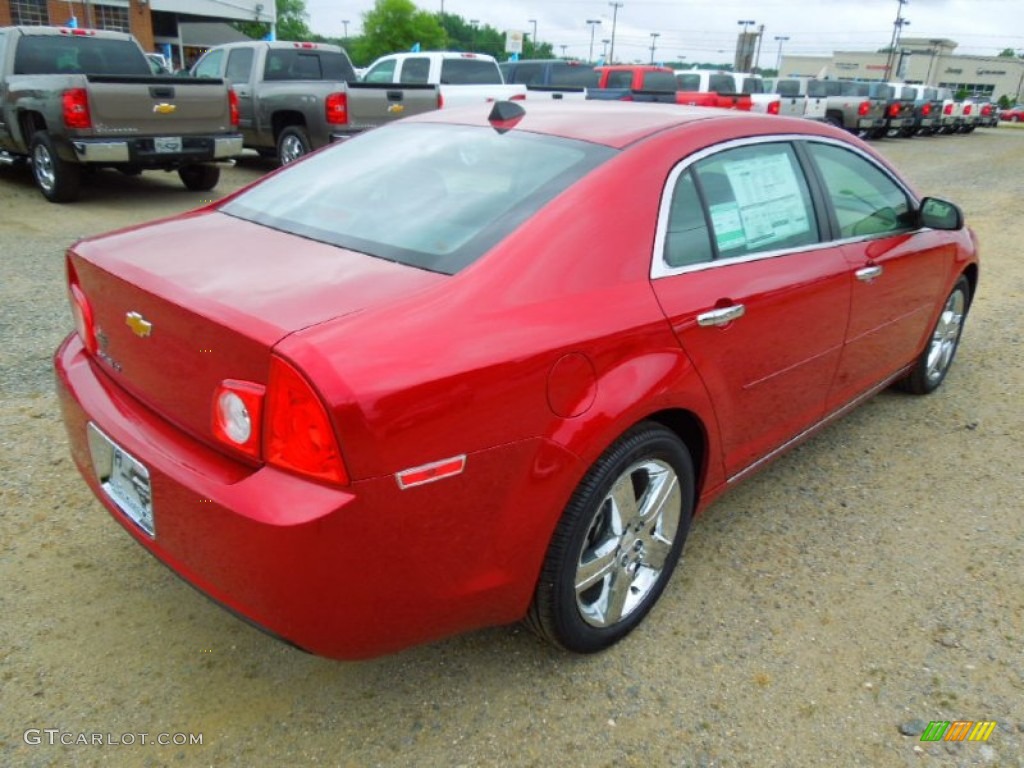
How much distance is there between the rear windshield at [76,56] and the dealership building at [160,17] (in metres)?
31.2

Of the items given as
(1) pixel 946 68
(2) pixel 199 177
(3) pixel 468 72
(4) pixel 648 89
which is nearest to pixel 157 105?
(2) pixel 199 177

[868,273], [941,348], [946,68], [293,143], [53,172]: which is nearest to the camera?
[868,273]

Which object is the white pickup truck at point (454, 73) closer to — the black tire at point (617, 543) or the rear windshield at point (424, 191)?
the rear windshield at point (424, 191)

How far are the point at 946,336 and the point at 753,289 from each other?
8.31 ft

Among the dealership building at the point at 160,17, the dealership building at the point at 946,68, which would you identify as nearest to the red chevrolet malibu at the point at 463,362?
the dealership building at the point at 160,17

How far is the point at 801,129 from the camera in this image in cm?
322

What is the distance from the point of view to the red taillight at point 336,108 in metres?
10.6

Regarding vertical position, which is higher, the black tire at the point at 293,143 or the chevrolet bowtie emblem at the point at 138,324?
the chevrolet bowtie emblem at the point at 138,324

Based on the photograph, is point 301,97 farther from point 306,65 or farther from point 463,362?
point 463,362

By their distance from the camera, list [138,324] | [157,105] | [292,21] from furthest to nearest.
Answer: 1. [292,21]
2. [157,105]
3. [138,324]

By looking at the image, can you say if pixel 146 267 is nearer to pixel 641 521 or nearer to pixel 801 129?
pixel 641 521

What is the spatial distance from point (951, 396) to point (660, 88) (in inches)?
630

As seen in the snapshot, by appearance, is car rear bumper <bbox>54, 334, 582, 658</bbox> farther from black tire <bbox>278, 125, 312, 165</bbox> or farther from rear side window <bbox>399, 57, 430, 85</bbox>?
rear side window <bbox>399, 57, 430, 85</bbox>

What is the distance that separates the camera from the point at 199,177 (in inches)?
416
